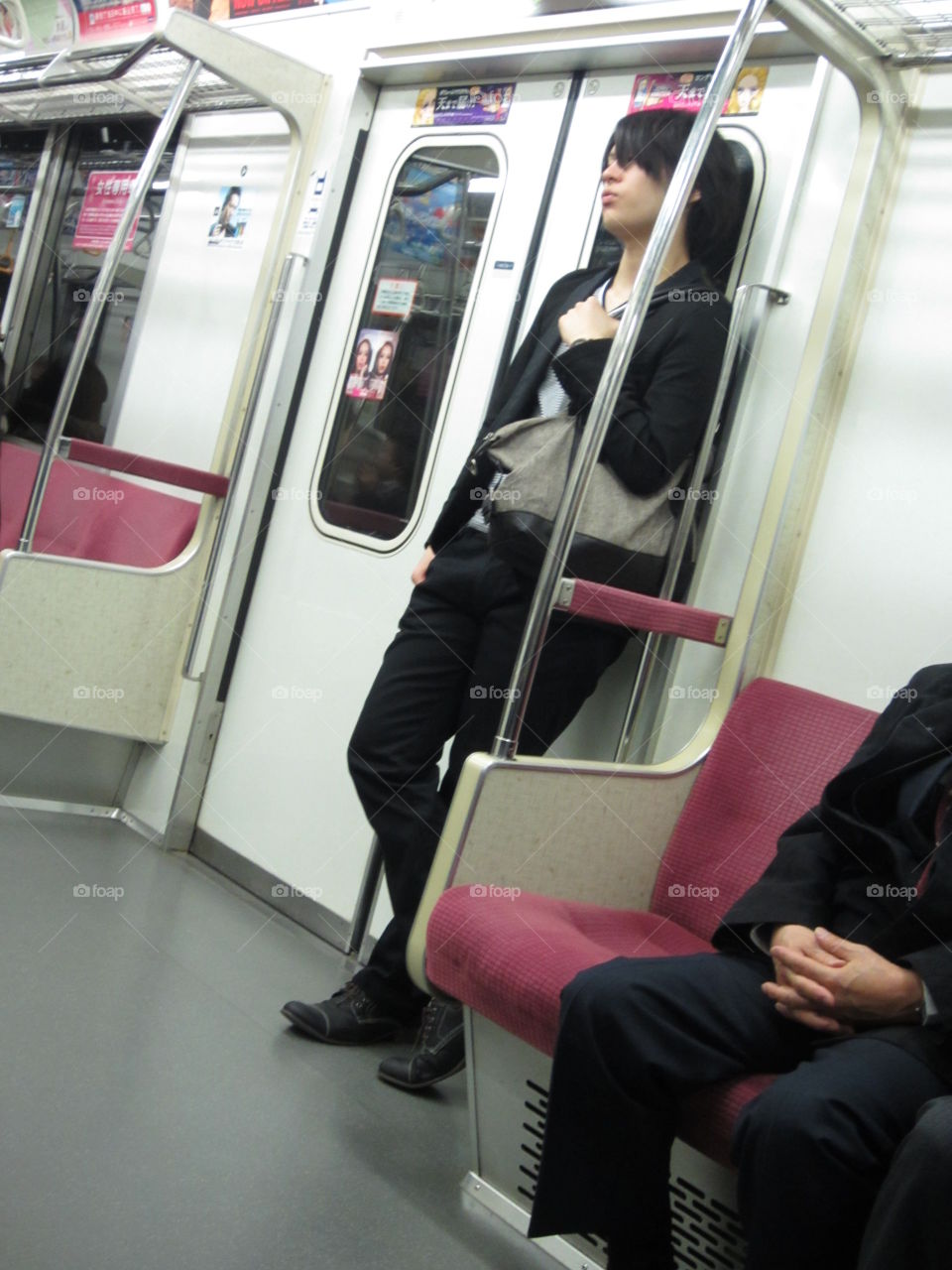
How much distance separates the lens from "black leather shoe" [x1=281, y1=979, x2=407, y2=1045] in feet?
9.74

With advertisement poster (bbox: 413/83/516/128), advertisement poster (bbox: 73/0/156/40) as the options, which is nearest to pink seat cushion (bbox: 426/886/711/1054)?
advertisement poster (bbox: 413/83/516/128)

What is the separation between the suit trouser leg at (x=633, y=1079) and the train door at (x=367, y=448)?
→ 1799 mm

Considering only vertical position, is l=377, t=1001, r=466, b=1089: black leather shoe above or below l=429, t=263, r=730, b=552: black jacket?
below

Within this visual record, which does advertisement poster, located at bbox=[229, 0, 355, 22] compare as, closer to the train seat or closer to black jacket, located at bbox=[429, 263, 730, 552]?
black jacket, located at bbox=[429, 263, 730, 552]

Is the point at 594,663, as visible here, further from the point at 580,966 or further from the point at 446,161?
the point at 446,161

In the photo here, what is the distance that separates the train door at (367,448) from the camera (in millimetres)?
3660

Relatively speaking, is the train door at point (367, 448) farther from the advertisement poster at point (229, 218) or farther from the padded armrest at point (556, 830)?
the padded armrest at point (556, 830)

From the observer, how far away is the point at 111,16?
6.38 meters

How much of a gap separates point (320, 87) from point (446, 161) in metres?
0.71

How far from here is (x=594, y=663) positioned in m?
2.83

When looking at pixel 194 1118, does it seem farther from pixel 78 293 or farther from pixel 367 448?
pixel 78 293

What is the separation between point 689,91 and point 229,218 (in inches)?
84.0

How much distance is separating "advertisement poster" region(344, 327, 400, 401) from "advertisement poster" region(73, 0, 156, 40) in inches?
116

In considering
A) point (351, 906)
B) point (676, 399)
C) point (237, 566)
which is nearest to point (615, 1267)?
point (676, 399)
